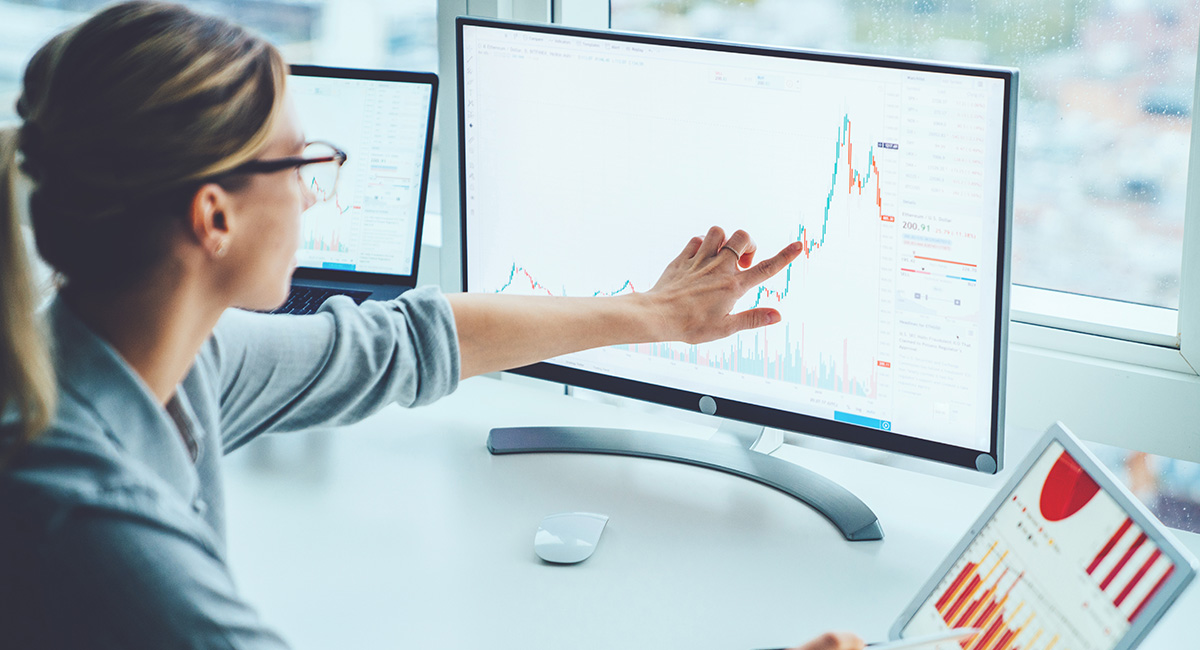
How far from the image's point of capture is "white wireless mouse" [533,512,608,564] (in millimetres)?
1052

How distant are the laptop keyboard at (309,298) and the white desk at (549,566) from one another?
0.58 ft

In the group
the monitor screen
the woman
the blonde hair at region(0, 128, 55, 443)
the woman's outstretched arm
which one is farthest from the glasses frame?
the monitor screen

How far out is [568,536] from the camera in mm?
1085

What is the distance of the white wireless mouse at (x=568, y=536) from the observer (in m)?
1.05

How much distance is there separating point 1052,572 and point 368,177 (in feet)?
3.31

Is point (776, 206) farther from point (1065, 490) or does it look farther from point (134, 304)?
point (134, 304)

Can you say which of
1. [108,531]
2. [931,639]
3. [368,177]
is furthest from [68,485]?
[368,177]

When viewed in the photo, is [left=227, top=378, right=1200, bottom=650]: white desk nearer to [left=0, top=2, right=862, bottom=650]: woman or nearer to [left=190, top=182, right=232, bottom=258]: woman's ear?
[left=0, top=2, right=862, bottom=650]: woman

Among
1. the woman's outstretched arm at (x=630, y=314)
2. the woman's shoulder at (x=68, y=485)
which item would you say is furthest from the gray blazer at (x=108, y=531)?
the woman's outstretched arm at (x=630, y=314)

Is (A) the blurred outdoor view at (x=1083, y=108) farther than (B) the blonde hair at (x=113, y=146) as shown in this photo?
Yes

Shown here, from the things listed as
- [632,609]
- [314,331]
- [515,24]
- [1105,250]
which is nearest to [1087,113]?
[1105,250]

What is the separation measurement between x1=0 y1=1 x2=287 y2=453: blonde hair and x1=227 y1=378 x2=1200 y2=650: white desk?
1.25 ft

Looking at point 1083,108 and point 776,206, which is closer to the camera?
point 776,206

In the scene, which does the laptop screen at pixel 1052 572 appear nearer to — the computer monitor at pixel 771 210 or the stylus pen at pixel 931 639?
the stylus pen at pixel 931 639
